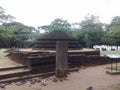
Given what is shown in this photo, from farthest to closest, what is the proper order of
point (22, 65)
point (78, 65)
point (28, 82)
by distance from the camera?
point (78, 65) → point (22, 65) → point (28, 82)

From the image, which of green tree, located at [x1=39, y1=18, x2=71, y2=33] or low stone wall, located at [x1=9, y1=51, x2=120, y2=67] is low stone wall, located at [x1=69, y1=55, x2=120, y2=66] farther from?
green tree, located at [x1=39, y1=18, x2=71, y2=33]

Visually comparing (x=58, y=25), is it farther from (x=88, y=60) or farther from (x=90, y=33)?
(x=88, y=60)

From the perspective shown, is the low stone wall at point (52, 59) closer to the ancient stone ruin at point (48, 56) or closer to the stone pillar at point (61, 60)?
the ancient stone ruin at point (48, 56)

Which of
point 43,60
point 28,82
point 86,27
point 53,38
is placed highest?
point 86,27

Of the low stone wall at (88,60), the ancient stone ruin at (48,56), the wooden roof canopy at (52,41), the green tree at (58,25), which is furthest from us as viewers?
the green tree at (58,25)

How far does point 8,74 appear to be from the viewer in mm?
7512

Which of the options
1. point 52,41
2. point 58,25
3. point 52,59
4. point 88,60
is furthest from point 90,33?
point 52,59

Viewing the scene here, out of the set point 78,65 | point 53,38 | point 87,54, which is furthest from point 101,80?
point 53,38

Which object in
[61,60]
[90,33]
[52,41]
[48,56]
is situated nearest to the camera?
[61,60]

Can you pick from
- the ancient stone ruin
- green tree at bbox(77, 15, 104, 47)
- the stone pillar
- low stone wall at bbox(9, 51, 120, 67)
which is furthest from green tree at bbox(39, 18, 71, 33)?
the stone pillar

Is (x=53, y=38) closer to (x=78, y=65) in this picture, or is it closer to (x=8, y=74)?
(x=78, y=65)

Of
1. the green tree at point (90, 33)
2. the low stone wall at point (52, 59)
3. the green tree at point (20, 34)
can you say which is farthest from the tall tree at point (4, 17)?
the low stone wall at point (52, 59)

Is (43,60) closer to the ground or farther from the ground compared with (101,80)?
farther from the ground

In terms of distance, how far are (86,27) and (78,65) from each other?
2003cm
